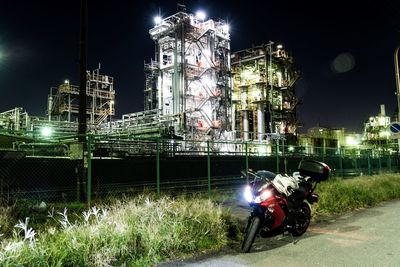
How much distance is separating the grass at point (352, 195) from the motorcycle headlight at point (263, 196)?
4.15m

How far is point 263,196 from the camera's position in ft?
21.5

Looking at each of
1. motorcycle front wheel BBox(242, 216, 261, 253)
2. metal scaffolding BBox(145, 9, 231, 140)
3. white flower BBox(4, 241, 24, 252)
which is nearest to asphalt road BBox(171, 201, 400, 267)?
motorcycle front wheel BBox(242, 216, 261, 253)

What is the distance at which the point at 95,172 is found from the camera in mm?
14438

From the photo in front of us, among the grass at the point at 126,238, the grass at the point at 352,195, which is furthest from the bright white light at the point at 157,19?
the grass at the point at 126,238

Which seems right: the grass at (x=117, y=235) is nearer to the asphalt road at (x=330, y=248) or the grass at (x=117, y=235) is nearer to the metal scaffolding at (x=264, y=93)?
the asphalt road at (x=330, y=248)

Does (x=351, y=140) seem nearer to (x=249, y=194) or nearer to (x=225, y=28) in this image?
(x=225, y=28)

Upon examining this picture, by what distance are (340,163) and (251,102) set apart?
103 feet

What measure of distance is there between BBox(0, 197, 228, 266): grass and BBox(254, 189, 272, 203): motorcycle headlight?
1098 millimetres

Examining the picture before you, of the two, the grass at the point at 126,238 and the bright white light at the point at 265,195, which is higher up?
the bright white light at the point at 265,195

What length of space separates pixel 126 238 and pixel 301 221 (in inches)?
160

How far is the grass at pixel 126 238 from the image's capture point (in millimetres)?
4867

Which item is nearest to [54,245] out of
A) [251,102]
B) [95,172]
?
[95,172]

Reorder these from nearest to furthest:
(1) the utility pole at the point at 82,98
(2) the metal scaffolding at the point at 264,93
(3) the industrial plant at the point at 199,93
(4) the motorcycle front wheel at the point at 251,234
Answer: (4) the motorcycle front wheel at the point at 251,234 < (1) the utility pole at the point at 82,98 < (3) the industrial plant at the point at 199,93 < (2) the metal scaffolding at the point at 264,93

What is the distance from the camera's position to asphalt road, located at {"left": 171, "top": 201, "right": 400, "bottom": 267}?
19.1 feet
